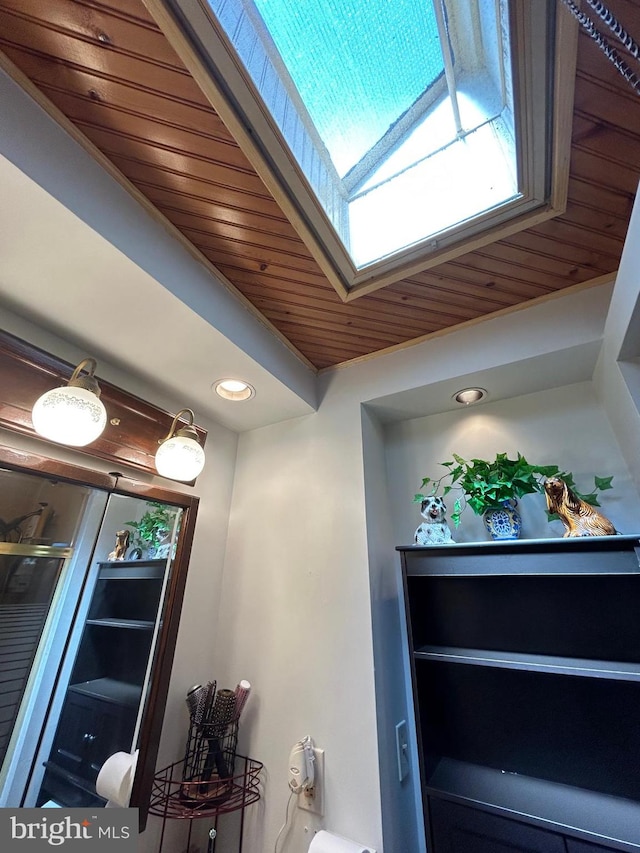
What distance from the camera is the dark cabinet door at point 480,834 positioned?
819mm

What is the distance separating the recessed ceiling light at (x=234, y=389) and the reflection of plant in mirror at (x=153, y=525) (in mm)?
474

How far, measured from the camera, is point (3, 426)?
0.86m

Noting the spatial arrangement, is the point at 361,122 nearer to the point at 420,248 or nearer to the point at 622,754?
the point at 420,248

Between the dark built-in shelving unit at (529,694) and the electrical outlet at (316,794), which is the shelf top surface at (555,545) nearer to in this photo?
the dark built-in shelving unit at (529,694)

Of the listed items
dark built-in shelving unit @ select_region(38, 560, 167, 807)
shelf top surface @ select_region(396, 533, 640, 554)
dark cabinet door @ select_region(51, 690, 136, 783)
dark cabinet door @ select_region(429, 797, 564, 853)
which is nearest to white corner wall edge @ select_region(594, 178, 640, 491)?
shelf top surface @ select_region(396, 533, 640, 554)

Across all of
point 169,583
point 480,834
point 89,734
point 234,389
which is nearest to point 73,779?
point 89,734

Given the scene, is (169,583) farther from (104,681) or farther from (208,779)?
(208,779)

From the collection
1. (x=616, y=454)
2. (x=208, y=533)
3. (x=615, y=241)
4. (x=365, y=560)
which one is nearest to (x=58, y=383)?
(x=208, y=533)

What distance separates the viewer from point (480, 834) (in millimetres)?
863

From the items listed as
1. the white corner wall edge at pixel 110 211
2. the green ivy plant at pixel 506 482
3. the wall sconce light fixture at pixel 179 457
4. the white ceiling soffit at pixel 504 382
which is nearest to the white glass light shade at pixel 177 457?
the wall sconce light fixture at pixel 179 457

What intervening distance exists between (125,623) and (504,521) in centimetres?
Answer: 124

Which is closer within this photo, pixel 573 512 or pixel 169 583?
pixel 573 512

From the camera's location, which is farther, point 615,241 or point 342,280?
point 342,280

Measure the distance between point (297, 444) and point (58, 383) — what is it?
2.88ft
